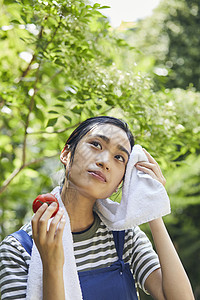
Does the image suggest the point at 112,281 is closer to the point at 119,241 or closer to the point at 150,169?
the point at 119,241

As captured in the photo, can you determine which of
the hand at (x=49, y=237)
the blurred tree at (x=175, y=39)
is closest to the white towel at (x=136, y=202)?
the hand at (x=49, y=237)

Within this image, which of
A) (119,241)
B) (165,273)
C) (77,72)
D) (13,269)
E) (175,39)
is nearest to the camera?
(13,269)

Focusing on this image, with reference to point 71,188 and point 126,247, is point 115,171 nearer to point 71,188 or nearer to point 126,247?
point 71,188

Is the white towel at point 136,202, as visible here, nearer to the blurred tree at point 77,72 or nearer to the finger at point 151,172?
the finger at point 151,172

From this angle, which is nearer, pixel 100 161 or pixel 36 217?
pixel 36 217

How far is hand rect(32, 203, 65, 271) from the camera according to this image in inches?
38.2

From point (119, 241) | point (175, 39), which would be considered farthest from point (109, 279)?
point (175, 39)

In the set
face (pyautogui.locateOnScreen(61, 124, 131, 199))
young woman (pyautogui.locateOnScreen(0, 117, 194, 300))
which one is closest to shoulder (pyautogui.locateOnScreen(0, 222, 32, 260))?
young woman (pyautogui.locateOnScreen(0, 117, 194, 300))

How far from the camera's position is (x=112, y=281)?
1210 mm

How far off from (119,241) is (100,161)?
293 mm

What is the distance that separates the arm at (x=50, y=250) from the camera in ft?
3.19

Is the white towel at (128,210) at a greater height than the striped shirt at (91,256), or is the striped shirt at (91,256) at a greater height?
the white towel at (128,210)

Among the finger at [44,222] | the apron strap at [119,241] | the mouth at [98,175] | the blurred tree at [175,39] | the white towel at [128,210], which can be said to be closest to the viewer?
the finger at [44,222]

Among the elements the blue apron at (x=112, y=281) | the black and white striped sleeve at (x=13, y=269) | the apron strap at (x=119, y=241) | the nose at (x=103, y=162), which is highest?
the nose at (x=103, y=162)
